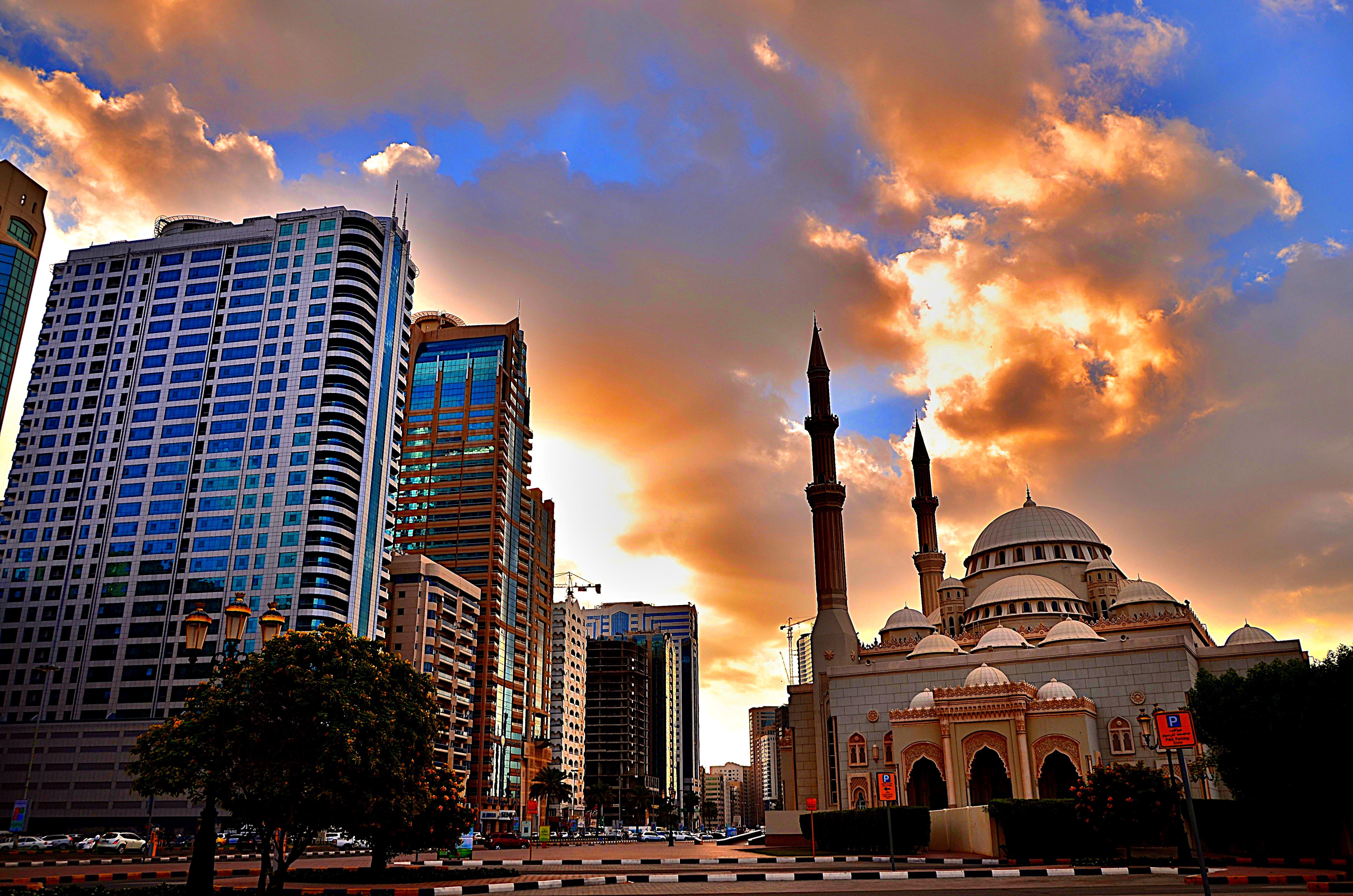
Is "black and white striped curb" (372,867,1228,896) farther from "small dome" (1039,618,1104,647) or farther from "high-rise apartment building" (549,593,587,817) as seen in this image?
"high-rise apartment building" (549,593,587,817)

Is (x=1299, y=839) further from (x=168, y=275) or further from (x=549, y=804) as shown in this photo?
(x=549, y=804)

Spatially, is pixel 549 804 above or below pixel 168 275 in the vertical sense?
below

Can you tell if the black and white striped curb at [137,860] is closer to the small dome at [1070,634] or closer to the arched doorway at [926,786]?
the arched doorway at [926,786]

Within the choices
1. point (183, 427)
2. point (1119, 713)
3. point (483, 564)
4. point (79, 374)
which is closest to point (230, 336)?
point (183, 427)

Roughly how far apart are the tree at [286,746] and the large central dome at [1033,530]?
210 ft

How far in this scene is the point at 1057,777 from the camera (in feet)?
171

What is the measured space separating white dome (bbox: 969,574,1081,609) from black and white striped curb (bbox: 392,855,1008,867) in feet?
103

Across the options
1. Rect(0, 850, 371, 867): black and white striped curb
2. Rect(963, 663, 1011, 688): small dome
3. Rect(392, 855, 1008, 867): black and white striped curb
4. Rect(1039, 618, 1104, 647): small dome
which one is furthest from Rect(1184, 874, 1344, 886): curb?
Rect(0, 850, 371, 867): black and white striped curb

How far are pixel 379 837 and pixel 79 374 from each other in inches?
3710

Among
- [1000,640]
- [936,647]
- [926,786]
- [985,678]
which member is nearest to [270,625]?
[985,678]

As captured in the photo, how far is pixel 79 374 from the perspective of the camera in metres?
102

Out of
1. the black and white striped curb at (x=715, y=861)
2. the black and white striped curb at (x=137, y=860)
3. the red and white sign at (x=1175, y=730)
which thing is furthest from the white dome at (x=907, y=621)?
the red and white sign at (x=1175, y=730)

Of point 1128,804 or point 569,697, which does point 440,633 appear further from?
point 1128,804

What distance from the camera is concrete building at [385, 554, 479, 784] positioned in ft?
359
